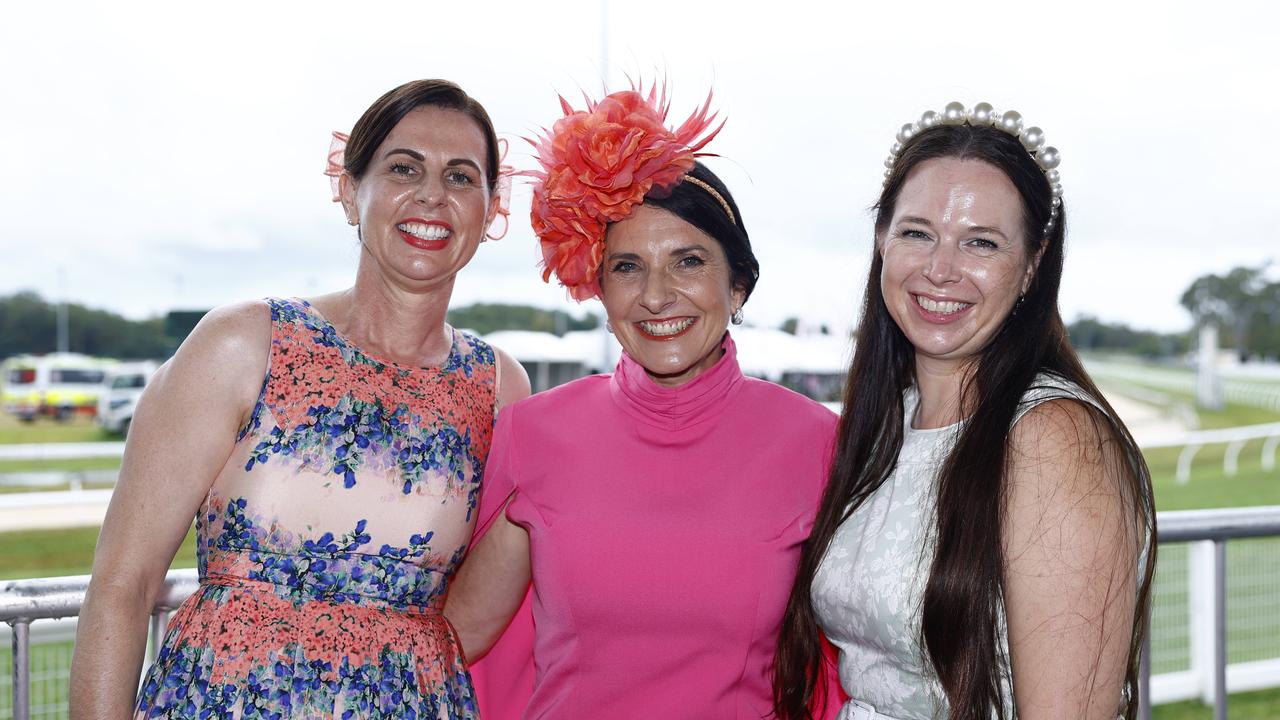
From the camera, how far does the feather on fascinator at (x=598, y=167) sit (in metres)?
2.03

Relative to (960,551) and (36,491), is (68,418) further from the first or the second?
(960,551)

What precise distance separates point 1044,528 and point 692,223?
36.3 inches

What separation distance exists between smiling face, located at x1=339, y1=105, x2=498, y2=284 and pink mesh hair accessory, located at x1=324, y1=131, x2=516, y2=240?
0.12 m

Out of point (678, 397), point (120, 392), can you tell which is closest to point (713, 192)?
point (678, 397)

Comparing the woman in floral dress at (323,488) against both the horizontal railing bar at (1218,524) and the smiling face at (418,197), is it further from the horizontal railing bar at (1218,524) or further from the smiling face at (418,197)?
the horizontal railing bar at (1218,524)

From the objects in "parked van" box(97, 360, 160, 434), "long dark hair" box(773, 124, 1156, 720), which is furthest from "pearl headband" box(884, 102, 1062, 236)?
"parked van" box(97, 360, 160, 434)

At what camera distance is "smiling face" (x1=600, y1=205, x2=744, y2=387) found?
206 cm

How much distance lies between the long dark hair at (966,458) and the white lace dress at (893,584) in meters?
0.02

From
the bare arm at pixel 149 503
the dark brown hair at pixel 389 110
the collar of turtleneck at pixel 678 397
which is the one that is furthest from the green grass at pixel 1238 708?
the bare arm at pixel 149 503

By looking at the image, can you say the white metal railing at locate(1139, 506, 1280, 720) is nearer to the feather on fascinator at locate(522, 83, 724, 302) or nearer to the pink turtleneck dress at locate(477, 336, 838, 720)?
the pink turtleneck dress at locate(477, 336, 838, 720)

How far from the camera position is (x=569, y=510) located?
6.60ft

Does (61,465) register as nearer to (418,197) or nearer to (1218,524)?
(418,197)

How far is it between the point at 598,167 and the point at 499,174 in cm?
30

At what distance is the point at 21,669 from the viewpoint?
1765 mm
